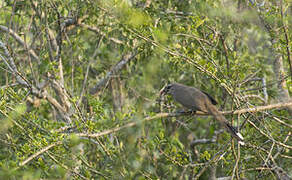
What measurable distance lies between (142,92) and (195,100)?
173 centimetres

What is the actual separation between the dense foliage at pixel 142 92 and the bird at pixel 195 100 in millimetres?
162

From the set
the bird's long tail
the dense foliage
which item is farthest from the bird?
the dense foliage

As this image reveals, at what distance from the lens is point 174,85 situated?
18.9 ft

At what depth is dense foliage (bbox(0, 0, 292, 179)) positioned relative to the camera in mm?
3770

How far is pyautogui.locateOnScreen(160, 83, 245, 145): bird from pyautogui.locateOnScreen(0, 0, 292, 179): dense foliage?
16cm

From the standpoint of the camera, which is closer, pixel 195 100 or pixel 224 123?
pixel 224 123

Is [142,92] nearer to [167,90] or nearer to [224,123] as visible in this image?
[224,123]

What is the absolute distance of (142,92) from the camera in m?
3.57

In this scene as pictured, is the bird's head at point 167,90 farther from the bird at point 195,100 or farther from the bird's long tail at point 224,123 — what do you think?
the bird's long tail at point 224,123

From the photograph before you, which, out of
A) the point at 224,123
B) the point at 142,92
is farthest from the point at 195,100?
the point at 142,92

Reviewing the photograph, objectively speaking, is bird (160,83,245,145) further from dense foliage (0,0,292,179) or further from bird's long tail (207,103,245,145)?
dense foliage (0,0,292,179)

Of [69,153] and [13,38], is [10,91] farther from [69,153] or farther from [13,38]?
[13,38]

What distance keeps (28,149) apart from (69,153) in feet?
1.28

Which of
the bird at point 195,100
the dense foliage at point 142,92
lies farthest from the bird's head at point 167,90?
the dense foliage at point 142,92
